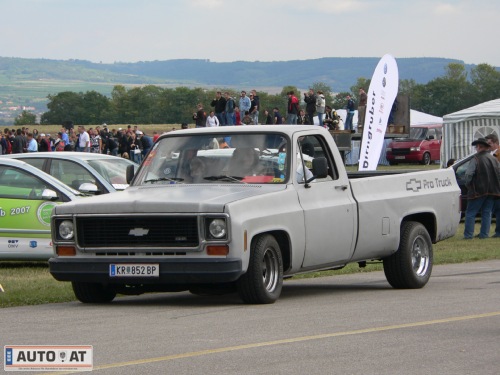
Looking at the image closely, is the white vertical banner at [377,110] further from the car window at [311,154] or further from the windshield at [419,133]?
the windshield at [419,133]

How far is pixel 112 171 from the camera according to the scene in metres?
19.4

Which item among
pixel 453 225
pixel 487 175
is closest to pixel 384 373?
pixel 453 225

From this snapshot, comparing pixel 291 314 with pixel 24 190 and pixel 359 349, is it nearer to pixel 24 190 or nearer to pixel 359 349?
pixel 359 349

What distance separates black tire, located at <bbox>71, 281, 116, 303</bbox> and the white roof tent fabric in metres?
29.3

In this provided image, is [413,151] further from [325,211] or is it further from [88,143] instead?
[325,211]

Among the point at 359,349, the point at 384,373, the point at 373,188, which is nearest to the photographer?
the point at 384,373


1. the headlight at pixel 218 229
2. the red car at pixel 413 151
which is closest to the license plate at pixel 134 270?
the headlight at pixel 218 229

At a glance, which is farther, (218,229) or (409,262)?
(409,262)

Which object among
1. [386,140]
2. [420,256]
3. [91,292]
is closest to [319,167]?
[420,256]

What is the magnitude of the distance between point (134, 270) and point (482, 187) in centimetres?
1290

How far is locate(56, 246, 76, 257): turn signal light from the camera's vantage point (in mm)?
11781

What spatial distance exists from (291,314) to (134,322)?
1.43 meters

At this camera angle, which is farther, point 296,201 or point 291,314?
point 296,201

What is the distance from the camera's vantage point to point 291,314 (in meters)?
10.8
